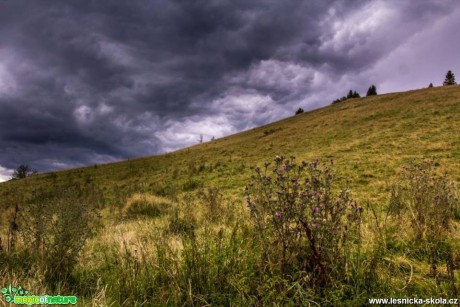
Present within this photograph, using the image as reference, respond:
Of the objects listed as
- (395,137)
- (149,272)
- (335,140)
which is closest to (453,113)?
(395,137)

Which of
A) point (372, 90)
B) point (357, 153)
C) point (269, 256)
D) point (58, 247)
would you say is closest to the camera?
point (269, 256)

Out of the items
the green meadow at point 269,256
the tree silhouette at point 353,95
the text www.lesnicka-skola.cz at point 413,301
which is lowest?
the text www.lesnicka-skola.cz at point 413,301

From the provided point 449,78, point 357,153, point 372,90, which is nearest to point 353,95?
point 372,90

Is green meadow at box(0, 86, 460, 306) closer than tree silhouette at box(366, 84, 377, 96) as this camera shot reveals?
Yes

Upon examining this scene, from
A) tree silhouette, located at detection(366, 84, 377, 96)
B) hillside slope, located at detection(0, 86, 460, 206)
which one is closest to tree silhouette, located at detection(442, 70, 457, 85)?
tree silhouette, located at detection(366, 84, 377, 96)

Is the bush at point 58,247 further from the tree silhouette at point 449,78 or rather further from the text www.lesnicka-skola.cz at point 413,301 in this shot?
the tree silhouette at point 449,78

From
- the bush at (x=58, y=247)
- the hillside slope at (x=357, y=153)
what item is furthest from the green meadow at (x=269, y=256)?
the hillside slope at (x=357, y=153)

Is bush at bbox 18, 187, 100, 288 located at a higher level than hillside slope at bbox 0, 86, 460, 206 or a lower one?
lower

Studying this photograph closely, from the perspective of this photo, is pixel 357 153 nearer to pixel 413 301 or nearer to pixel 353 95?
pixel 413 301

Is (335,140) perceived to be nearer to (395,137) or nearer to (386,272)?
(395,137)

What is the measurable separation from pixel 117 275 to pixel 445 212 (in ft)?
16.0

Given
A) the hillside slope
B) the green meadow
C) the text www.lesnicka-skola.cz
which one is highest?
the hillside slope

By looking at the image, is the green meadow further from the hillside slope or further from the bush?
the hillside slope

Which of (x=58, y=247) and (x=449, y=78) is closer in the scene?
(x=58, y=247)
